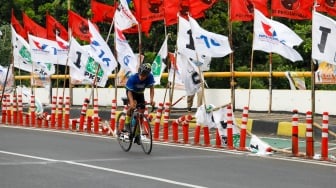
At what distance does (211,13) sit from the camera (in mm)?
33562

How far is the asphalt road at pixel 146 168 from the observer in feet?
32.1

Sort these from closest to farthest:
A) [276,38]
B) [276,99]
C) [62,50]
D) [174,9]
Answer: [276,38] < [174,9] < [276,99] < [62,50]

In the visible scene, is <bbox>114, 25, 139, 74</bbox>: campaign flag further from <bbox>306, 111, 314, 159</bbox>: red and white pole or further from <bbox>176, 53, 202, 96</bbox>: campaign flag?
<bbox>306, 111, 314, 159</bbox>: red and white pole

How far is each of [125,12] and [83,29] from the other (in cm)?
354

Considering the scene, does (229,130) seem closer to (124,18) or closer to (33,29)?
(124,18)

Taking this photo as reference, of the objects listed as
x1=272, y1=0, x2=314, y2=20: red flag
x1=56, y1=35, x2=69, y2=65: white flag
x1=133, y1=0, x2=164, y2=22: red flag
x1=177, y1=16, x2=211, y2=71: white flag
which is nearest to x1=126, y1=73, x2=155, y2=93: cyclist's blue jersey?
x1=177, y1=16, x2=211, y2=71: white flag

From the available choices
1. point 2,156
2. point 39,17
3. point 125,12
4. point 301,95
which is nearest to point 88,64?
point 125,12

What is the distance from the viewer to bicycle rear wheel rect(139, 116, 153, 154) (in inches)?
535

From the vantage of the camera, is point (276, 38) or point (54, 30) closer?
point (276, 38)

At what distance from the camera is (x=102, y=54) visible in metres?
20.7

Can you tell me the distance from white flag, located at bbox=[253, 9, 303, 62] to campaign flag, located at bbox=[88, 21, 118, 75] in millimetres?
5130

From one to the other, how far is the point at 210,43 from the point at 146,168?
648 cm

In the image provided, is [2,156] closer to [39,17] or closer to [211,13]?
[211,13]

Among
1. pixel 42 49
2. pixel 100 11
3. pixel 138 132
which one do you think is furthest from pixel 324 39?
pixel 100 11
